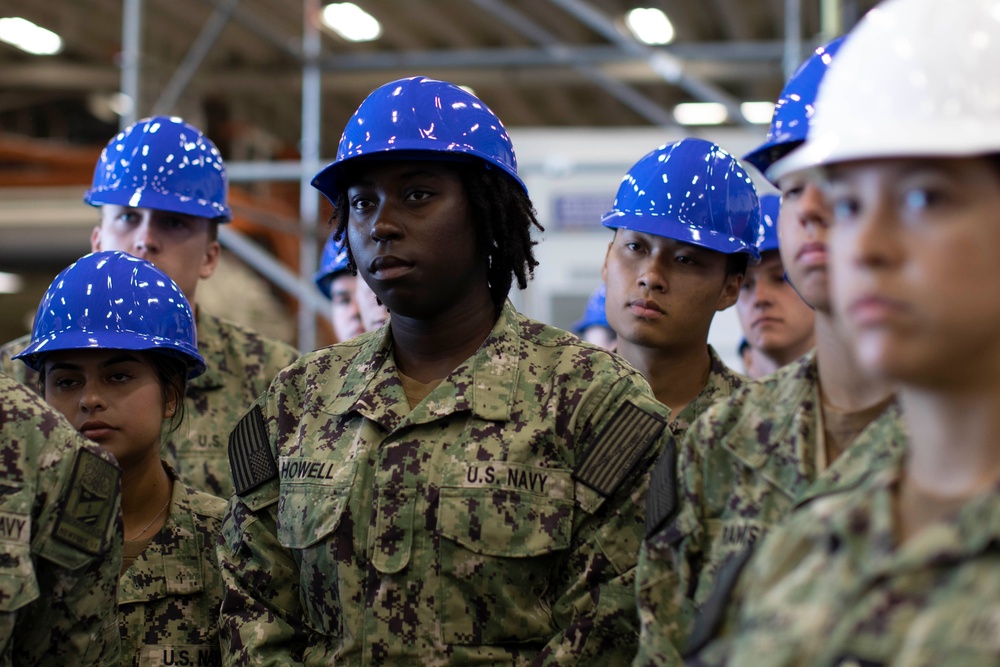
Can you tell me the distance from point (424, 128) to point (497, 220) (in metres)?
0.24

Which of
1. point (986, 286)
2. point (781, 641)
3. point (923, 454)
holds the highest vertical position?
point (986, 286)

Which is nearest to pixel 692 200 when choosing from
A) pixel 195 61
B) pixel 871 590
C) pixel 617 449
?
pixel 617 449

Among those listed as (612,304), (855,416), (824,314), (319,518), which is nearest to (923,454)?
(855,416)

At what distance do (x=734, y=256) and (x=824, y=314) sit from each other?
120 cm

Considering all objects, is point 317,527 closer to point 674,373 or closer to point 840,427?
point 840,427

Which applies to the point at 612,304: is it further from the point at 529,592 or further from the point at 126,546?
the point at 126,546

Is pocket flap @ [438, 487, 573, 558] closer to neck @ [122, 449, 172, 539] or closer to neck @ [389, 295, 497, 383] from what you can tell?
neck @ [389, 295, 497, 383]

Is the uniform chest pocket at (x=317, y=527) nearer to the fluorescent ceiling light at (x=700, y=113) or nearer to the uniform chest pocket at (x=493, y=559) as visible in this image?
the uniform chest pocket at (x=493, y=559)

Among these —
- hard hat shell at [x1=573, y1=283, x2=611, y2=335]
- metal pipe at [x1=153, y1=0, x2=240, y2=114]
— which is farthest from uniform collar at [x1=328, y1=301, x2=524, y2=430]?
metal pipe at [x1=153, y1=0, x2=240, y2=114]

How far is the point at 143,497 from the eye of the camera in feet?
8.95

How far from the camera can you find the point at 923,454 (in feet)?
4.19

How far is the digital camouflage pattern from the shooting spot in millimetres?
1132

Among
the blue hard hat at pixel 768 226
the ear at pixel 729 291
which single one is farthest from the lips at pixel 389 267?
the blue hard hat at pixel 768 226

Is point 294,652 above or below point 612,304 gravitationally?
below
